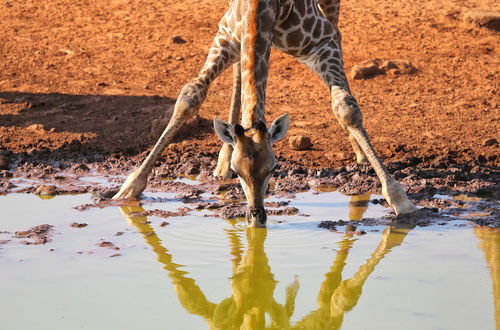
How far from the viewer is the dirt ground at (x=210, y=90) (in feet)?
33.5

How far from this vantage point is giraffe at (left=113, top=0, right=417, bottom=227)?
669cm

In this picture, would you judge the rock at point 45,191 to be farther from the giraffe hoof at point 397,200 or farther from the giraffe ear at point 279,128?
the giraffe hoof at point 397,200

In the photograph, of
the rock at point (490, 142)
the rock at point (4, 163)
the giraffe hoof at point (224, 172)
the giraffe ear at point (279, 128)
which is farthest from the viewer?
the rock at point (490, 142)

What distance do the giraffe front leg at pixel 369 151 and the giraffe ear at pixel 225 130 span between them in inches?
48.4

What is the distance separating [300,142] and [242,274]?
4.37 meters

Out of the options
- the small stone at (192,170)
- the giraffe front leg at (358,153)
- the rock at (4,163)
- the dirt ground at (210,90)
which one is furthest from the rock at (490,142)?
Answer: the rock at (4,163)

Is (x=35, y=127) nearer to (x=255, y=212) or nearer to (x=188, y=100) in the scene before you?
(x=188, y=100)

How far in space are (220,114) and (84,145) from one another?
1.85 meters

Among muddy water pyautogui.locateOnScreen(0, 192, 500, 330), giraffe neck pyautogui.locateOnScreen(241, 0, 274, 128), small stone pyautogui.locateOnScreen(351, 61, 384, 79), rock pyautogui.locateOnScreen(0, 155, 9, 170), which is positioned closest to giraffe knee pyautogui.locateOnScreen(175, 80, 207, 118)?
giraffe neck pyautogui.locateOnScreen(241, 0, 274, 128)

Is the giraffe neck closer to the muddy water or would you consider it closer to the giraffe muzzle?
the giraffe muzzle

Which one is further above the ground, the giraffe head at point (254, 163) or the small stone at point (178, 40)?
the small stone at point (178, 40)

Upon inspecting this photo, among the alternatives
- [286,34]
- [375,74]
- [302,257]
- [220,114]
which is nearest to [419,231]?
[302,257]

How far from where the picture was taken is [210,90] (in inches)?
496

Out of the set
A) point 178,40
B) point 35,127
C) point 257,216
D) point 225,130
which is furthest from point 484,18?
point 257,216
